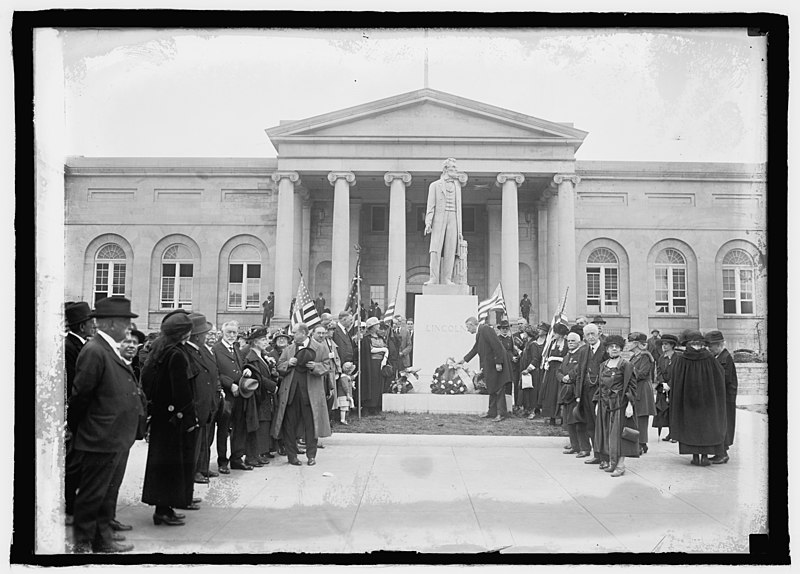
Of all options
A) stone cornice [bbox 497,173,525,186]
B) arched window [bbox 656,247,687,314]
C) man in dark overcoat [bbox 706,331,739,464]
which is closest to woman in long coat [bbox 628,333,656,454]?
arched window [bbox 656,247,687,314]

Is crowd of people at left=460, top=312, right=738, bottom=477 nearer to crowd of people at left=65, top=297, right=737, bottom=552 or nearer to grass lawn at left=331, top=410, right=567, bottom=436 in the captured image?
crowd of people at left=65, top=297, right=737, bottom=552

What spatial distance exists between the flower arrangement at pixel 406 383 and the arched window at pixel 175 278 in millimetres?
5840

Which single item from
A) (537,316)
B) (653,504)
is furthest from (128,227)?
(537,316)

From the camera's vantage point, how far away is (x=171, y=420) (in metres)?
6.18

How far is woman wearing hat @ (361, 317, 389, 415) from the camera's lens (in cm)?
1269

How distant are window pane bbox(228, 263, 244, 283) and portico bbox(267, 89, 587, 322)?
11.4 m

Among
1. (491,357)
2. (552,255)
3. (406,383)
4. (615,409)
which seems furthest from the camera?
(552,255)

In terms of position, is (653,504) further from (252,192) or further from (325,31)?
(252,192)

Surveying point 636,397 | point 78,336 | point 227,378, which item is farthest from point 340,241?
point 78,336

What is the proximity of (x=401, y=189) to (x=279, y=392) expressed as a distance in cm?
2078

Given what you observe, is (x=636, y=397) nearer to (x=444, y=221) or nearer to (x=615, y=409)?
(x=615, y=409)

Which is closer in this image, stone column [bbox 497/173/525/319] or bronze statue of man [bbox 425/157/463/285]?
bronze statue of man [bbox 425/157/463/285]

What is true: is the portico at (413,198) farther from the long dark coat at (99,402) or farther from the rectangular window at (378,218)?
the long dark coat at (99,402)

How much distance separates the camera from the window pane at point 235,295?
1059cm
